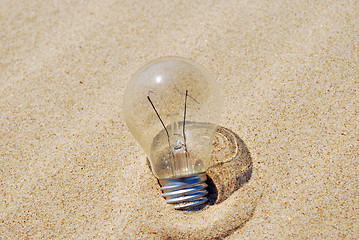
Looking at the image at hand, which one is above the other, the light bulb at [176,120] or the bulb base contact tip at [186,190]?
the light bulb at [176,120]

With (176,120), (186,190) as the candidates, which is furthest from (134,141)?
(186,190)

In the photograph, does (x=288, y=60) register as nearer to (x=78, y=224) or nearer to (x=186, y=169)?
(x=186, y=169)

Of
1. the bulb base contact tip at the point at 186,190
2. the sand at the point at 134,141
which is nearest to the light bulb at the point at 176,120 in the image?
the bulb base contact tip at the point at 186,190

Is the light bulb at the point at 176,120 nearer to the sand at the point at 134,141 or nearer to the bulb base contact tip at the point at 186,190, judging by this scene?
the bulb base contact tip at the point at 186,190

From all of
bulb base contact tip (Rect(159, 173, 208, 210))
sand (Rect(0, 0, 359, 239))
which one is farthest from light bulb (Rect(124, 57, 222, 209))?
sand (Rect(0, 0, 359, 239))

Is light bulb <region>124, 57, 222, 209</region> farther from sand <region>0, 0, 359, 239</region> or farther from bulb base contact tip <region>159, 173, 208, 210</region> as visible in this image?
sand <region>0, 0, 359, 239</region>

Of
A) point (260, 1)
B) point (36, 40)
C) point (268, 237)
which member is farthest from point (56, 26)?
point (268, 237)
